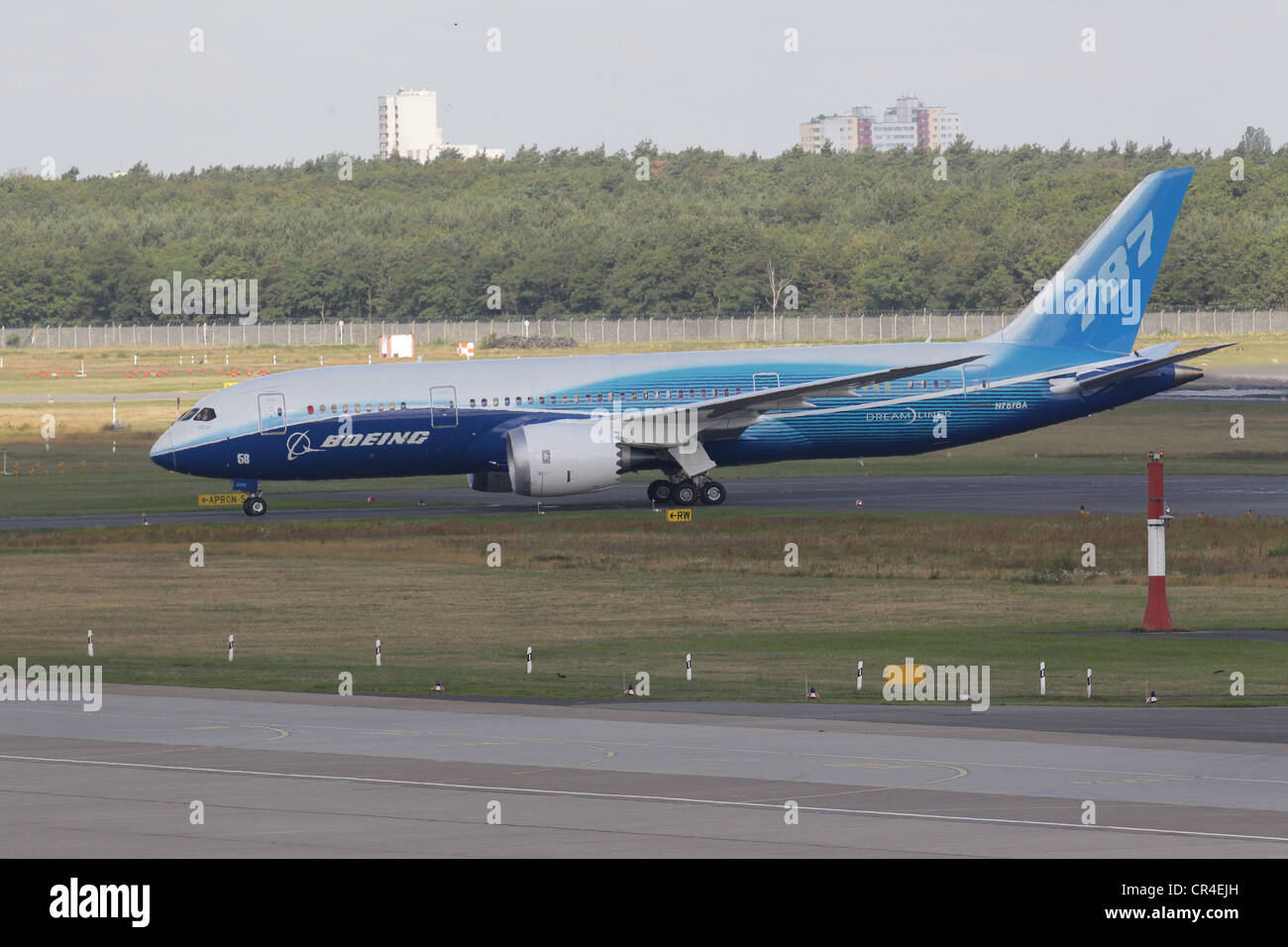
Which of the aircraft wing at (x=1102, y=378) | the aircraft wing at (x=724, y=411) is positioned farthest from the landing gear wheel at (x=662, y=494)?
the aircraft wing at (x=1102, y=378)

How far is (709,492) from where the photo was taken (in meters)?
55.5

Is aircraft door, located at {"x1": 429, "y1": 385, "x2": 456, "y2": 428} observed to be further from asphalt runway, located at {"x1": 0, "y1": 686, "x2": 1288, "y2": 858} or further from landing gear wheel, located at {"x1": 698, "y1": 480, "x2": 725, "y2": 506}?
asphalt runway, located at {"x1": 0, "y1": 686, "x2": 1288, "y2": 858}

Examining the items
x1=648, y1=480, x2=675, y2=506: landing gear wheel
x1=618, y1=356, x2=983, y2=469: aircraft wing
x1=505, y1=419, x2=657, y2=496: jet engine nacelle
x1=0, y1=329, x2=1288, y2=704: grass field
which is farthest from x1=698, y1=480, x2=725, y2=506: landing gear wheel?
x1=505, y1=419, x2=657, y2=496: jet engine nacelle

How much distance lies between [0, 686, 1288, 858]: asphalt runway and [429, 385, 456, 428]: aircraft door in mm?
28391

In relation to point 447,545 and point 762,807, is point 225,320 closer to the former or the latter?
point 447,545

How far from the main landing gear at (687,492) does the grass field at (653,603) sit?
242 cm

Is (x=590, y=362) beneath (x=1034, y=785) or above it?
above

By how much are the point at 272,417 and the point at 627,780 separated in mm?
36601

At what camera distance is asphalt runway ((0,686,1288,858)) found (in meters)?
16.0

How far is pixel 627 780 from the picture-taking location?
19.2 metres

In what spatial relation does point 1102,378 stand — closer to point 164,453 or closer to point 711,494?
point 711,494
